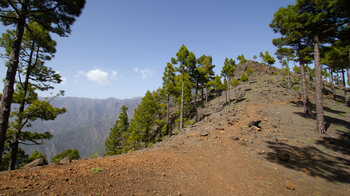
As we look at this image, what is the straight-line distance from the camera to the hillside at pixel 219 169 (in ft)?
14.6

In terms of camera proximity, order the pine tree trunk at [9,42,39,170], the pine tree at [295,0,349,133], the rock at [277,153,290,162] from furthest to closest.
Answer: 1. the pine tree at [295,0,349,133]
2. the pine tree trunk at [9,42,39,170]
3. the rock at [277,153,290,162]

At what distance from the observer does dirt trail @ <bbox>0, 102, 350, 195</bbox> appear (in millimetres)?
4121

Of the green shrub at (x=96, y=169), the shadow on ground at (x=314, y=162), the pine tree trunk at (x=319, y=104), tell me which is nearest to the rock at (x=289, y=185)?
the shadow on ground at (x=314, y=162)

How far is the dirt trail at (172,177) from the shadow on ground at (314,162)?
572 millimetres

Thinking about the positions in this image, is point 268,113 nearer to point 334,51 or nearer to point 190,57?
point 334,51

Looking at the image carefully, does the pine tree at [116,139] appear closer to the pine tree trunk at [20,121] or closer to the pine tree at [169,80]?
the pine tree at [169,80]

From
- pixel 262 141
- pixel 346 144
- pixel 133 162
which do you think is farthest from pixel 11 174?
pixel 346 144

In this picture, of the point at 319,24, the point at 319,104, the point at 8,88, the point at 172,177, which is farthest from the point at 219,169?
the point at 319,24

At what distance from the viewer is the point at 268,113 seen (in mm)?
15852

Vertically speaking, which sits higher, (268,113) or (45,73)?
(45,73)

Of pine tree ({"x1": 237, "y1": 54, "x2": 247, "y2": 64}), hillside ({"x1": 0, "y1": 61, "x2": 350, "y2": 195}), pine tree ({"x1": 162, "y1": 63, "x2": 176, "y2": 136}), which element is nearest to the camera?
hillside ({"x1": 0, "y1": 61, "x2": 350, "y2": 195})

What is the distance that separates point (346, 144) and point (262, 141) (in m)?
5.76

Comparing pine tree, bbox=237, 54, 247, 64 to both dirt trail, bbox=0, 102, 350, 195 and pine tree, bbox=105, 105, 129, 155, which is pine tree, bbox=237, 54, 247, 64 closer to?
pine tree, bbox=105, 105, 129, 155

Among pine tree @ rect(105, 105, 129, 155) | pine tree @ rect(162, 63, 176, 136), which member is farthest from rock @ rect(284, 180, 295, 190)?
pine tree @ rect(105, 105, 129, 155)
